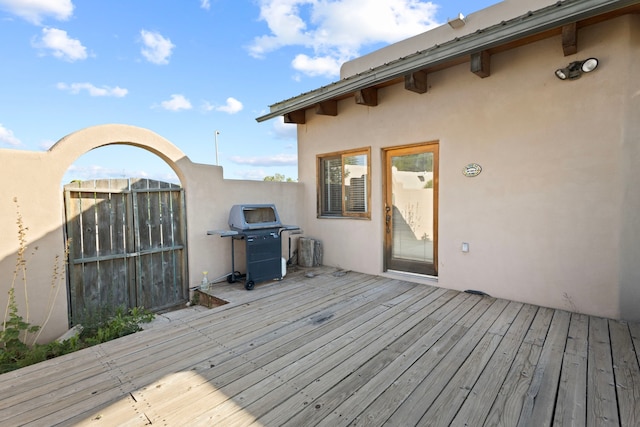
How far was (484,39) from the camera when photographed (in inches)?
123

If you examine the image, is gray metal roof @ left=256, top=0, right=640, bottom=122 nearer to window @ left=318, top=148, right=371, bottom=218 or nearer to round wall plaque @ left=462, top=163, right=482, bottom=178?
window @ left=318, top=148, right=371, bottom=218

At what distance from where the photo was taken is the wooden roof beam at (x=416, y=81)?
160 inches

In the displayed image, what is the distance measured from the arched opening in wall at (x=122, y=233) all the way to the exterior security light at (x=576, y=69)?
5129 mm

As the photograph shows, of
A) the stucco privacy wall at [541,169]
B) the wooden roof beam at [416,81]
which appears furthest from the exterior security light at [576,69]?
the wooden roof beam at [416,81]

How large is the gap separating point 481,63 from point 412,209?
2.18m

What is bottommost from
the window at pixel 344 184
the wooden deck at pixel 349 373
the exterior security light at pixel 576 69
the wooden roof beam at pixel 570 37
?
the wooden deck at pixel 349 373

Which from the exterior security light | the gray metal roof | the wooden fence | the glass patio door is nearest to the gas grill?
the wooden fence

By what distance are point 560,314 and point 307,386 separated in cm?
308

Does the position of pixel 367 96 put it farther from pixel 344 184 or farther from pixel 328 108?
pixel 344 184

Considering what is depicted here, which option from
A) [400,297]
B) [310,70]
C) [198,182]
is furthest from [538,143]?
[310,70]

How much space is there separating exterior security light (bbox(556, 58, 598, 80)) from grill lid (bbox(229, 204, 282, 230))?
13.4 ft

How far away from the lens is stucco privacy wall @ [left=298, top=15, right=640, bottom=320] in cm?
300

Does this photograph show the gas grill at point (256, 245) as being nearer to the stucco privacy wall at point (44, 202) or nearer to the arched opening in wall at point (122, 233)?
the arched opening in wall at point (122, 233)

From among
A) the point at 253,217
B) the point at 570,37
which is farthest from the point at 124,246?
the point at 570,37
